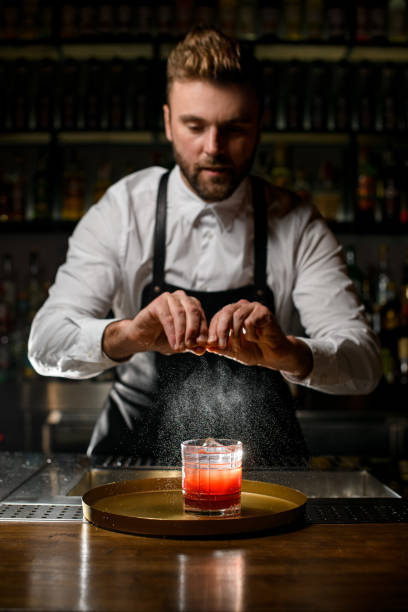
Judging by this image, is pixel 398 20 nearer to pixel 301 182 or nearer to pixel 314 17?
pixel 314 17

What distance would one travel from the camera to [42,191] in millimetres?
3197

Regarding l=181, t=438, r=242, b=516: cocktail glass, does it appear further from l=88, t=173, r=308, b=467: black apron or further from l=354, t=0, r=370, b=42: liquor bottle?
A: l=354, t=0, r=370, b=42: liquor bottle

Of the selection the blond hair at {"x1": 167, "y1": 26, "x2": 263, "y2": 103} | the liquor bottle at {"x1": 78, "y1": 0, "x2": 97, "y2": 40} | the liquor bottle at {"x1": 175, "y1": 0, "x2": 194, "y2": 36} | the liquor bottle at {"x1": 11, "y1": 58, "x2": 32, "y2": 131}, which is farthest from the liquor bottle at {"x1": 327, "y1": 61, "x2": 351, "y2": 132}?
the blond hair at {"x1": 167, "y1": 26, "x2": 263, "y2": 103}

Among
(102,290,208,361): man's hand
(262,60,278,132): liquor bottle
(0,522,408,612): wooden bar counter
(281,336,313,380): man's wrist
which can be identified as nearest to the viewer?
(0,522,408,612): wooden bar counter

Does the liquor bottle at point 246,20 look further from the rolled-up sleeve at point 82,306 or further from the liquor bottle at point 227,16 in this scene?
the rolled-up sleeve at point 82,306

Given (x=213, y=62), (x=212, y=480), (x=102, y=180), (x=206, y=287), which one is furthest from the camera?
(x=102, y=180)

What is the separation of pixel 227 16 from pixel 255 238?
1614 mm

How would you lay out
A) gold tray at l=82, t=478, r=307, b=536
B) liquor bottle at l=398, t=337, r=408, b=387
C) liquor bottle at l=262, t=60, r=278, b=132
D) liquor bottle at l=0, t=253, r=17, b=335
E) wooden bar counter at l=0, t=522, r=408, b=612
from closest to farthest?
wooden bar counter at l=0, t=522, r=408, b=612 → gold tray at l=82, t=478, r=307, b=536 → liquor bottle at l=398, t=337, r=408, b=387 → liquor bottle at l=262, t=60, r=278, b=132 → liquor bottle at l=0, t=253, r=17, b=335

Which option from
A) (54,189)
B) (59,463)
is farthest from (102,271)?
(54,189)

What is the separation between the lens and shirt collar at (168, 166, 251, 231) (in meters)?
1.82

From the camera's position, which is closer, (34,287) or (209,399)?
(209,399)

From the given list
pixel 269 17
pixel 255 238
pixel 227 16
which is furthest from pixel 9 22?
pixel 255 238

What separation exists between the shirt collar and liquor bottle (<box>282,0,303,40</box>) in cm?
151

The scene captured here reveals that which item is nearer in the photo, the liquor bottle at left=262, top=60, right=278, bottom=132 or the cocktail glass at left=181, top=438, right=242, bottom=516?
the cocktail glass at left=181, top=438, right=242, bottom=516
